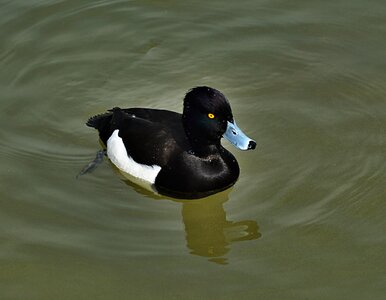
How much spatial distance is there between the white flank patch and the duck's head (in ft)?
1.86

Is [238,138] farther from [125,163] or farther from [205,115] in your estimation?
[125,163]

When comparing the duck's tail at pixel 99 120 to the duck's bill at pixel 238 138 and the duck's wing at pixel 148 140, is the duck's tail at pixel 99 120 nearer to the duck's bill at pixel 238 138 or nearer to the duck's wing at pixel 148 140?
the duck's wing at pixel 148 140

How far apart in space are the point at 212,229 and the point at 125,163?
1186 mm

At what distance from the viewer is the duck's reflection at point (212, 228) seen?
6.78m

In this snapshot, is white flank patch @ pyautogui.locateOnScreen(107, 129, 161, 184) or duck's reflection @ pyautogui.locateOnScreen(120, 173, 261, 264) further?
white flank patch @ pyautogui.locateOnScreen(107, 129, 161, 184)

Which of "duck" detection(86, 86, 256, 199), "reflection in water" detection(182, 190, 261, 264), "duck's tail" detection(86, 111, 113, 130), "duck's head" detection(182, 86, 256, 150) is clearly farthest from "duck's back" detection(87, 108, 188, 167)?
"reflection in water" detection(182, 190, 261, 264)

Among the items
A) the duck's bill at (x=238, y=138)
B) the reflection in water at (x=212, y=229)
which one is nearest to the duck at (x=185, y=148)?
the duck's bill at (x=238, y=138)

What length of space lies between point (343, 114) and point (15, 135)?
330cm

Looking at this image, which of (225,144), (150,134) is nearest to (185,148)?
(150,134)

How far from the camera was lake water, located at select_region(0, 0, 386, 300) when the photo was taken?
251 inches

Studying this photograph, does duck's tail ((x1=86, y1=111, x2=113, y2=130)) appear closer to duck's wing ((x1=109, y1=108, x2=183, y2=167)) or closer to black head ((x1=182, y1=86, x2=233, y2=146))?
duck's wing ((x1=109, y1=108, x2=183, y2=167))

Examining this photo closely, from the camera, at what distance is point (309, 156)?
7797mm

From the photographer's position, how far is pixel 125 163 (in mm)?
7781

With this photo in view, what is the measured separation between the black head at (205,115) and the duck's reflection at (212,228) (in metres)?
0.55
